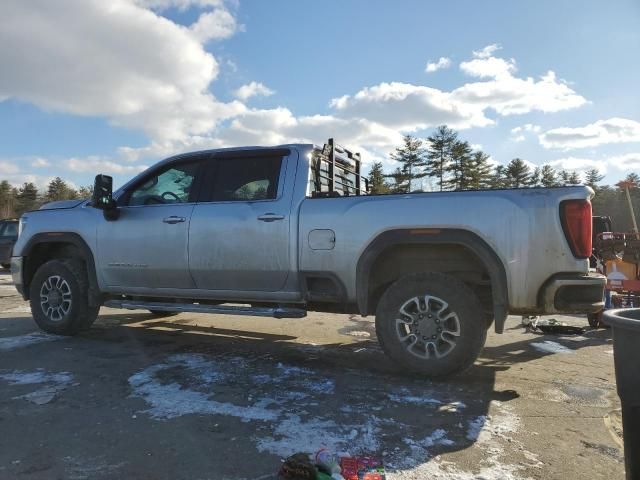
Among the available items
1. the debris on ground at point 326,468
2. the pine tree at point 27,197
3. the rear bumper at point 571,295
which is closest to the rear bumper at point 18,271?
the debris on ground at point 326,468

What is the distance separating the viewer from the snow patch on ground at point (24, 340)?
17.4ft

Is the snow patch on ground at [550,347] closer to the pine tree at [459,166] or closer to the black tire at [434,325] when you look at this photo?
the black tire at [434,325]

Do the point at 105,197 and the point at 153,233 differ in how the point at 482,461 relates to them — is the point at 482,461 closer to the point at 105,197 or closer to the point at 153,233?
the point at 153,233

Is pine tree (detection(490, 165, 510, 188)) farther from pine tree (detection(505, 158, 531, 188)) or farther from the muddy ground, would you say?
the muddy ground

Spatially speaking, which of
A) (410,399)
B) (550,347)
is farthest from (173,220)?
(550,347)

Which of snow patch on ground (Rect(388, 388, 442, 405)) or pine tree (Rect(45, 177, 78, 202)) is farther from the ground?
pine tree (Rect(45, 177, 78, 202))

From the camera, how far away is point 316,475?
236 cm

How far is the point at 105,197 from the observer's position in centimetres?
538

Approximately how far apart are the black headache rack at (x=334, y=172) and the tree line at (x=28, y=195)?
207 feet

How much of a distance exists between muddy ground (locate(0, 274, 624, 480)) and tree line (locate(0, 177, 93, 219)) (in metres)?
64.1

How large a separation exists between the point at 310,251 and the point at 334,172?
139 cm

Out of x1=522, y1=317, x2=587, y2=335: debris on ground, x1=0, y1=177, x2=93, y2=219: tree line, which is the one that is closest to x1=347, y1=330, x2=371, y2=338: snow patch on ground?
x1=522, y1=317, x2=587, y2=335: debris on ground

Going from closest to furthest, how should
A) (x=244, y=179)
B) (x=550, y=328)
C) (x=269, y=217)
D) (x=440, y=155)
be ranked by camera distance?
1. (x=269, y=217)
2. (x=244, y=179)
3. (x=550, y=328)
4. (x=440, y=155)

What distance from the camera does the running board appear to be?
4.54 m
